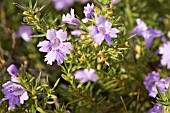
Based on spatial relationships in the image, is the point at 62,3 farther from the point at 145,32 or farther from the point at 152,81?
the point at 152,81

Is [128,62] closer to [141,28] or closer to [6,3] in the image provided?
[141,28]

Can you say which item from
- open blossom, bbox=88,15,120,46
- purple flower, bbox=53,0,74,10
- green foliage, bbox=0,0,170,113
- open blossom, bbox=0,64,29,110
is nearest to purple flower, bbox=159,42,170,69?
green foliage, bbox=0,0,170,113

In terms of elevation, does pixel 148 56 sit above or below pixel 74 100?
above

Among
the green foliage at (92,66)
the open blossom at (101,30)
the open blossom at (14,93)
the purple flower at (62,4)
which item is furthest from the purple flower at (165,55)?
the purple flower at (62,4)

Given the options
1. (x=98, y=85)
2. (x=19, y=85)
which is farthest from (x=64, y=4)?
(x=19, y=85)

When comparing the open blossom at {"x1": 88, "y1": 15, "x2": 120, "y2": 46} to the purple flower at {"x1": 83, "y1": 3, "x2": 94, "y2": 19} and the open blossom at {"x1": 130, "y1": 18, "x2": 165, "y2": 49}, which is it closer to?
the purple flower at {"x1": 83, "y1": 3, "x2": 94, "y2": 19}
